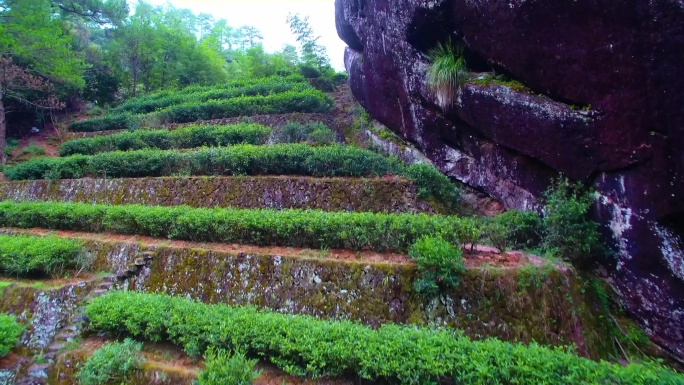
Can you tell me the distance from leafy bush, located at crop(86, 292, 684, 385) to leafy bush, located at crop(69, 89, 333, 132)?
38.0 feet

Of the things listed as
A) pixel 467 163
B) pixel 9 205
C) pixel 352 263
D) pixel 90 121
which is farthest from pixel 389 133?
pixel 90 121

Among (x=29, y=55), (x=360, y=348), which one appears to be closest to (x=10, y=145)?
(x=29, y=55)

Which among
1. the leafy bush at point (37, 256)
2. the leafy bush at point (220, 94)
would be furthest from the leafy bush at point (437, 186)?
the leafy bush at point (220, 94)

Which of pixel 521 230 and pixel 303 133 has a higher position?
pixel 303 133

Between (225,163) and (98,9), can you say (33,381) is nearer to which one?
(225,163)

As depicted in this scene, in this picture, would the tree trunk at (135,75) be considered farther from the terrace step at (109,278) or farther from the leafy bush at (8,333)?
the leafy bush at (8,333)

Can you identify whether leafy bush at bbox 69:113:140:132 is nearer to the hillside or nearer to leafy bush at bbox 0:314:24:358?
the hillside

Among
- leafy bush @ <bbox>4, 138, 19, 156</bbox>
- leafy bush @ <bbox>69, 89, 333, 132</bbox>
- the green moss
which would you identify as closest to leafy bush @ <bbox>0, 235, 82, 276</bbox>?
leafy bush @ <bbox>69, 89, 333, 132</bbox>

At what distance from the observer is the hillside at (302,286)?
15.0 feet

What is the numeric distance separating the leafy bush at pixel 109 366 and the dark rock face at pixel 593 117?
7.61 metres

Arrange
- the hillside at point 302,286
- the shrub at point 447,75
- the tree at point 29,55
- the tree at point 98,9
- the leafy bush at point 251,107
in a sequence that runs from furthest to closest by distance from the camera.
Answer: the tree at point 98,9
the leafy bush at point 251,107
the tree at point 29,55
the shrub at point 447,75
the hillside at point 302,286

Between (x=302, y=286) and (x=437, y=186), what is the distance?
4300 mm

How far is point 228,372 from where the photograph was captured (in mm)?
4293

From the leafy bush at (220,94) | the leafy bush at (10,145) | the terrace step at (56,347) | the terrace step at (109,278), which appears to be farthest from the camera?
the leafy bush at (220,94)
